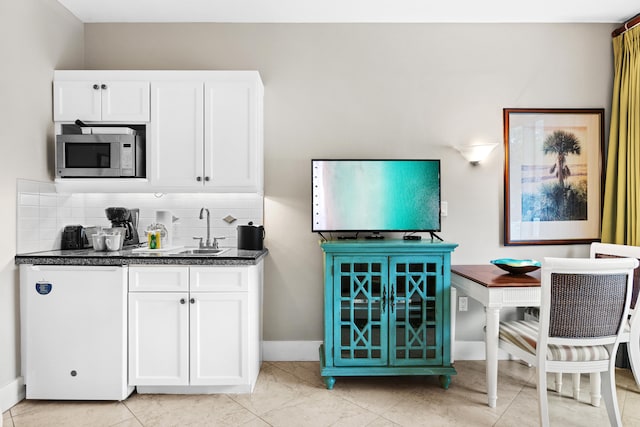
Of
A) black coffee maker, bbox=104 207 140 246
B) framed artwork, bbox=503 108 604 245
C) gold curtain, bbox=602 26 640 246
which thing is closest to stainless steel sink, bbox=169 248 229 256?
black coffee maker, bbox=104 207 140 246

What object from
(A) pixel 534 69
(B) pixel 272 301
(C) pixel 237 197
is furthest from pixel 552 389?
(C) pixel 237 197

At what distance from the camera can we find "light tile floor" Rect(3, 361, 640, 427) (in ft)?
7.52

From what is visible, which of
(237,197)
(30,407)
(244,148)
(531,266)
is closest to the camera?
(30,407)

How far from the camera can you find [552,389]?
8.77 feet

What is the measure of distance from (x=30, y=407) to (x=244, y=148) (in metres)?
2.06

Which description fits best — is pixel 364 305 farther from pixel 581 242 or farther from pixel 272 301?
pixel 581 242

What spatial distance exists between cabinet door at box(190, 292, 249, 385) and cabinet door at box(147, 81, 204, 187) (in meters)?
0.85

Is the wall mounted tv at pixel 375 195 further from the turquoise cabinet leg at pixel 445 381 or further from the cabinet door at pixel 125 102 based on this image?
the cabinet door at pixel 125 102

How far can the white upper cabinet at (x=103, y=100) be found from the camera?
2816mm

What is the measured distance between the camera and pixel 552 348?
211cm

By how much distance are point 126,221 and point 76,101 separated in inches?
35.1

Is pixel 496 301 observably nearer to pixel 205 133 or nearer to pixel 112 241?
pixel 205 133

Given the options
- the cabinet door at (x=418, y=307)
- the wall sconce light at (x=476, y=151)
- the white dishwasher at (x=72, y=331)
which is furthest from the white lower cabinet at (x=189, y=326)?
the wall sconce light at (x=476, y=151)

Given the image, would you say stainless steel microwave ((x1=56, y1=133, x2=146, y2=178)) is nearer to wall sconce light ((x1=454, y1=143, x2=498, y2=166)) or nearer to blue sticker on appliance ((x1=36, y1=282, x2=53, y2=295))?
blue sticker on appliance ((x1=36, y1=282, x2=53, y2=295))
